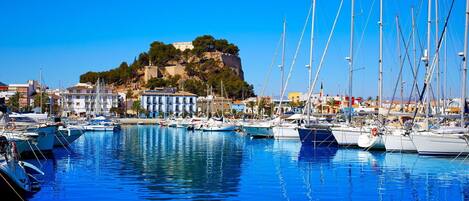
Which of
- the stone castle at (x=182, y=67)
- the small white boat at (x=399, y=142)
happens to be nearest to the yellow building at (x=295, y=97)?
the stone castle at (x=182, y=67)

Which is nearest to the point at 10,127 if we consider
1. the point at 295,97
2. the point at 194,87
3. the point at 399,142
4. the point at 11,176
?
the point at 11,176

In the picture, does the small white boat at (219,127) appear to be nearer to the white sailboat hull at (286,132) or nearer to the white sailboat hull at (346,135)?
the white sailboat hull at (286,132)

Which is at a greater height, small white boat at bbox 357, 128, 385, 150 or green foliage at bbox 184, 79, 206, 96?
green foliage at bbox 184, 79, 206, 96

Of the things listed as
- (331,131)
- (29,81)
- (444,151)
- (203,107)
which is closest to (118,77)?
(29,81)

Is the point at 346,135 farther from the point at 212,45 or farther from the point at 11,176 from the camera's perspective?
the point at 212,45

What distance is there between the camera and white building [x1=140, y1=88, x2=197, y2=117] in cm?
12012

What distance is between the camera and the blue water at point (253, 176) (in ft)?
60.6

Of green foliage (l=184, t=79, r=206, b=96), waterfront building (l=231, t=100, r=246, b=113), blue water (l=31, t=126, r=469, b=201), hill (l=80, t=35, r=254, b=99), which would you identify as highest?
hill (l=80, t=35, r=254, b=99)

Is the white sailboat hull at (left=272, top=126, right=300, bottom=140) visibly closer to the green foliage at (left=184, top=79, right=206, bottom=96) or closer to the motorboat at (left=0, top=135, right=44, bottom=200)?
the motorboat at (left=0, top=135, right=44, bottom=200)

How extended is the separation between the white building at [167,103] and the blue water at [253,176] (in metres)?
86.4

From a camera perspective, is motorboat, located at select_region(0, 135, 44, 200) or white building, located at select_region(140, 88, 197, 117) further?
white building, located at select_region(140, 88, 197, 117)

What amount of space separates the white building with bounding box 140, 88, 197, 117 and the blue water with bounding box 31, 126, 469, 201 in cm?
8643

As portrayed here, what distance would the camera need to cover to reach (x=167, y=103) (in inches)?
4732

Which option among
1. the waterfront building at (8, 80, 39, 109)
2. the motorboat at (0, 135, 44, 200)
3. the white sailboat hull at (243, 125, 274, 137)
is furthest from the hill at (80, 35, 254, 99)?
the motorboat at (0, 135, 44, 200)
